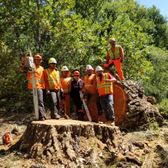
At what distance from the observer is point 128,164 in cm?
898

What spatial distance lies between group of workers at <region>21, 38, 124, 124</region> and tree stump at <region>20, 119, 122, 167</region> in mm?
921

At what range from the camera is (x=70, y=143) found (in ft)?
30.2

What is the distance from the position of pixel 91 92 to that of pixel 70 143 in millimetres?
2413

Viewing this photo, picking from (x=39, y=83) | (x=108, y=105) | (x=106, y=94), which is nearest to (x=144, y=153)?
(x=108, y=105)

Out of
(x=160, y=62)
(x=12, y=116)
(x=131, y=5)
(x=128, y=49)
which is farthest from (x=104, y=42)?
(x=131, y=5)

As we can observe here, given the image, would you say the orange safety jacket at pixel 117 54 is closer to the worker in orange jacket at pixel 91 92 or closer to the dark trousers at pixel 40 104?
the worker in orange jacket at pixel 91 92

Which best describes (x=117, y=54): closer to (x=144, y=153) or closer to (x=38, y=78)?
(x=38, y=78)

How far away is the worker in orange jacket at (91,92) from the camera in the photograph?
11258mm

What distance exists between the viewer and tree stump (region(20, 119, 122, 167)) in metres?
8.89

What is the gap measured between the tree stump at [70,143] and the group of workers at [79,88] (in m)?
0.92

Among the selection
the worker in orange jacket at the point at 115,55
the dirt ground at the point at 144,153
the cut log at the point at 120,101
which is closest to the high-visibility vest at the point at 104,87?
the dirt ground at the point at 144,153

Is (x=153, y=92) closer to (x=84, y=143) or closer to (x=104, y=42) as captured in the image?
(x=104, y=42)

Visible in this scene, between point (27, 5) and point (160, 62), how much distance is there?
11.5 metres

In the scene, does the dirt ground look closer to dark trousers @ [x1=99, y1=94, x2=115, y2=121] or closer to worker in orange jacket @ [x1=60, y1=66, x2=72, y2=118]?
dark trousers @ [x1=99, y1=94, x2=115, y2=121]
